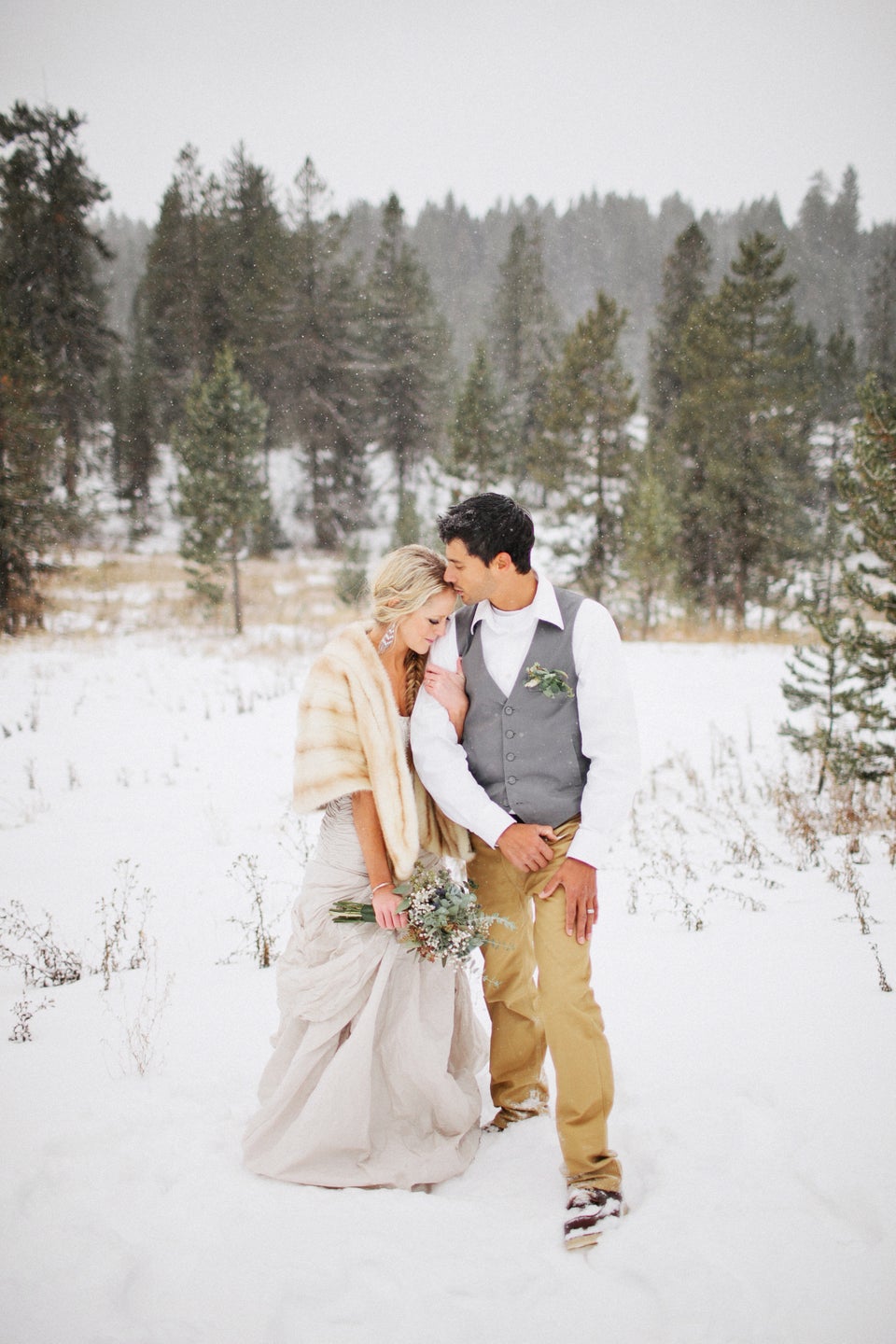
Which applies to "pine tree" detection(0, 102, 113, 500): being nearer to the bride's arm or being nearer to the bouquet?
the bride's arm

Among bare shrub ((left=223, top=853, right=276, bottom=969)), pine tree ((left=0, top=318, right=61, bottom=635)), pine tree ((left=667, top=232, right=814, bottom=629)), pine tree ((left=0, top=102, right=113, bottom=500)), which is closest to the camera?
bare shrub ((left=223, top=853, right=276, bottom=969))

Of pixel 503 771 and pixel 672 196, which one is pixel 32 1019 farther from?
pixel 672 196

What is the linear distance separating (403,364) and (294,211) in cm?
721

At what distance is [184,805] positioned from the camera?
23.1 feet

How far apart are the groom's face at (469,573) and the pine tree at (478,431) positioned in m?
21.5

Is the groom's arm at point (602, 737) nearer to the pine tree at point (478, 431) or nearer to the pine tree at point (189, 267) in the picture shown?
the pine tree at point (478, 431)

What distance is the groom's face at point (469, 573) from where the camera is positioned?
105 inches

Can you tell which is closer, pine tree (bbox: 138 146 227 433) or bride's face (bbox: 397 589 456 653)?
bride's face (bbox: 397 589 456 653)

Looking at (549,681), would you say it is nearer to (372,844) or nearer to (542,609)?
(542,609)

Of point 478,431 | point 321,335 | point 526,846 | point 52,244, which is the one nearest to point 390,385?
point 321,335

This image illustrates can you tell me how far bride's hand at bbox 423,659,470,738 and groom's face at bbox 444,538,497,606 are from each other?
283 millimetres

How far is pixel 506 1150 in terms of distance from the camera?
9.47ft

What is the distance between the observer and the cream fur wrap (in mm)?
2658

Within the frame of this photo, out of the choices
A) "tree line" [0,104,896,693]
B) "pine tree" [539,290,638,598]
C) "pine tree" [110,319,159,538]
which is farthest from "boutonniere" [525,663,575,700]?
"pine tree" [110,319,159,538]
